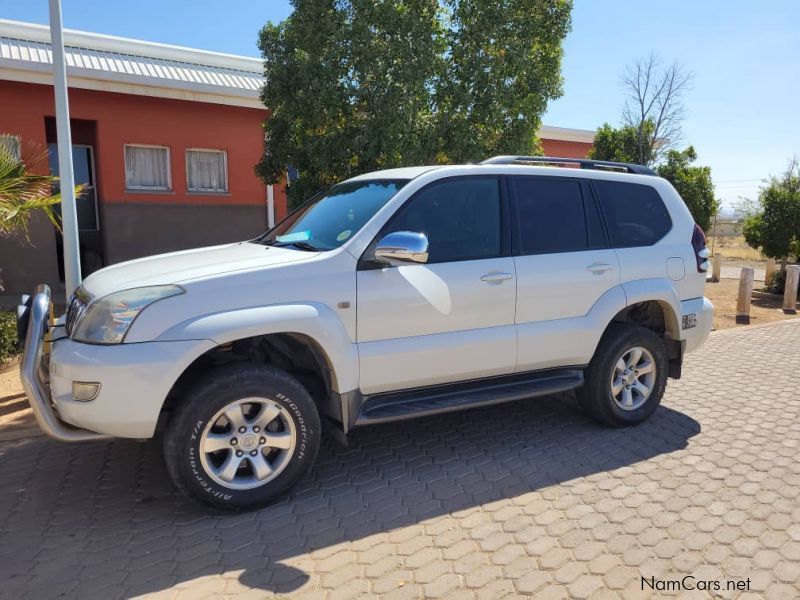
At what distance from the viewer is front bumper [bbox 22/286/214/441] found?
10.4 ft

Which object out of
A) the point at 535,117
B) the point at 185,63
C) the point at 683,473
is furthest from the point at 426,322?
the point at 185,63

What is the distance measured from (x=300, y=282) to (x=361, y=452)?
155 cm

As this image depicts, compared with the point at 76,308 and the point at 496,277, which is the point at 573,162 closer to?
the point at 496,277

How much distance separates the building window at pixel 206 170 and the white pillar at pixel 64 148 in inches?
252

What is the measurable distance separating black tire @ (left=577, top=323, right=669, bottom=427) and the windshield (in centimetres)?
204

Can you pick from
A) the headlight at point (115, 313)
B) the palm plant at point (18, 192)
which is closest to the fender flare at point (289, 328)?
the headlight at point (115, 313)

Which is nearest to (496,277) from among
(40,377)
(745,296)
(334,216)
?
(334,216)

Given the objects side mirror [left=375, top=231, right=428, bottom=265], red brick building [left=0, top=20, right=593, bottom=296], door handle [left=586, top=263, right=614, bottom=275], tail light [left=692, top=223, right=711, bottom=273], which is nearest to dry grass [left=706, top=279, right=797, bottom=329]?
tail light [left=692, top=223, right=711, bottom=273]

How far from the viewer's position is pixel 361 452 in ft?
14.7

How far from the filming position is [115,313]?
3264 millimetres

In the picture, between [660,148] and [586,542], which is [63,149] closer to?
[586,542]

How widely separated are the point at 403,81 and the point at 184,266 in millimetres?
4471

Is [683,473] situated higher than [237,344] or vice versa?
[237,344]

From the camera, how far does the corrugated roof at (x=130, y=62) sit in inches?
386
